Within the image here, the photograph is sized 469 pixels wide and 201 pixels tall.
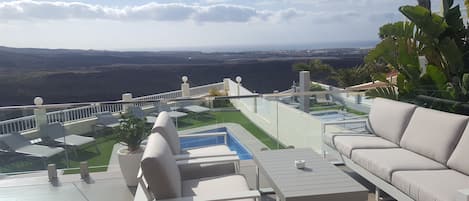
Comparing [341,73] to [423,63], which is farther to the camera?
[341,73]

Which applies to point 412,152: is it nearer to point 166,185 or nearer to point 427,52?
point 427,52

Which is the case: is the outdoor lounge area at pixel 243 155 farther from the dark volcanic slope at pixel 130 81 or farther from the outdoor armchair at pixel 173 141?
the dark volcanic slope at pixel 130 81

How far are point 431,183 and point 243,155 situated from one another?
290cm

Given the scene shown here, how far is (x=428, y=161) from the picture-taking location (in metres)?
3.56

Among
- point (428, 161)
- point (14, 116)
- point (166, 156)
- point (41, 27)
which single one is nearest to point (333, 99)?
point (428, 161)

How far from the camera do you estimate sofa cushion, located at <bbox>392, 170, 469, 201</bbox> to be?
9.17 ft

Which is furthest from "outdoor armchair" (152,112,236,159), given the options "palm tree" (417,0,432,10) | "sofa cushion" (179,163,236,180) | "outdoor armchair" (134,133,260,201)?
"palm tree" (417,0,432,10)

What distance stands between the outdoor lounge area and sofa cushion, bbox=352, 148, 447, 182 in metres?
0.01

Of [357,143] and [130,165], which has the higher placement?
[357,143]

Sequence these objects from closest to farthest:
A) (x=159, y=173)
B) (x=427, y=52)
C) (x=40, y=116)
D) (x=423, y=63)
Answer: (x=159, y=173), (x=40, y=116), (x=427, y=52), (x=423, y=63)

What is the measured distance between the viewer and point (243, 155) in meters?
5.52

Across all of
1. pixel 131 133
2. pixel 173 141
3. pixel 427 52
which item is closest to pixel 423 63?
pixel 427 52

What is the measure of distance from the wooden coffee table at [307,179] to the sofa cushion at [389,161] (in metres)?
0.51

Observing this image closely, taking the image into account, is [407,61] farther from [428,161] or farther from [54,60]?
[54,60]
